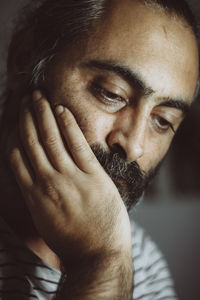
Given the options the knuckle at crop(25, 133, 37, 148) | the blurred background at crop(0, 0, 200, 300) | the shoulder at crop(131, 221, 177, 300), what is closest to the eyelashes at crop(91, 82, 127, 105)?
the knuckle at crop(25, 133, 37, 148)

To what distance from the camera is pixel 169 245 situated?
2234 millimetres

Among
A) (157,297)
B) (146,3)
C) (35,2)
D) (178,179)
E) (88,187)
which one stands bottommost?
(157,297)

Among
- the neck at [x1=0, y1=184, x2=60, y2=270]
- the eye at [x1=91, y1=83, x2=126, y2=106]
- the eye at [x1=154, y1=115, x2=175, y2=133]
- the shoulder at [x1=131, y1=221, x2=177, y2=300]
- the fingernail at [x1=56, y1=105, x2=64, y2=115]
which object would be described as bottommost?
the shoulder at [x1=131, y1=221, x2=177, y2=300]

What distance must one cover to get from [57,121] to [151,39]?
346 mm

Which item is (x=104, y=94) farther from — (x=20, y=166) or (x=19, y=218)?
(x=19, y=218)

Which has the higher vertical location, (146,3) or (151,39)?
(146,3)

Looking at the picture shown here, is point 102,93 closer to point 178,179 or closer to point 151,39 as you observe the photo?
point 151,39

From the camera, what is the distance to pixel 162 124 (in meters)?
0.96

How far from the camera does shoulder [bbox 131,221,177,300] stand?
1.03 meters

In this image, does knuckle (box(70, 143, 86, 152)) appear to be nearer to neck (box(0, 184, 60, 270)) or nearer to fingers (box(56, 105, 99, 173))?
fingers (box(56, 105, 99, 173))

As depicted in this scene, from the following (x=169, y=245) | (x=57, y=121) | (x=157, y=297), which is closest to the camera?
(x=57, y=121)

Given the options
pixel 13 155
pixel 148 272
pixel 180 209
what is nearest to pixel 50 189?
pixel 13 155

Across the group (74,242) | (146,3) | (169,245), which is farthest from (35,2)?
(169,245)

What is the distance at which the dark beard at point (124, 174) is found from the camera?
794 mm
